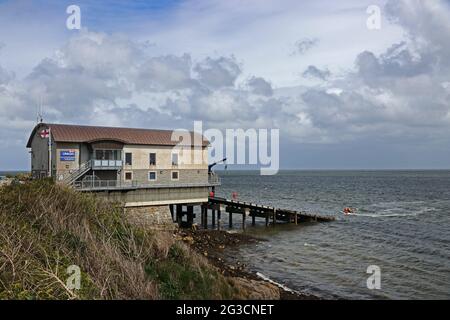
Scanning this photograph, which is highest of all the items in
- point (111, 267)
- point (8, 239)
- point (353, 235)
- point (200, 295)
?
point (8, 239)

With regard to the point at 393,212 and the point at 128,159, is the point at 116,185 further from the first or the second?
the point at 393,212

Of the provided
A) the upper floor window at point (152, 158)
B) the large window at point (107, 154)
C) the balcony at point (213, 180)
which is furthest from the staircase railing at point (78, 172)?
the balcony at point (213, 180)

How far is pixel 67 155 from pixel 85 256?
21.2 m

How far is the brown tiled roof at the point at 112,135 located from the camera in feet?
112

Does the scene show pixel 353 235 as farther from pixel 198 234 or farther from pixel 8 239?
pixel 8 239

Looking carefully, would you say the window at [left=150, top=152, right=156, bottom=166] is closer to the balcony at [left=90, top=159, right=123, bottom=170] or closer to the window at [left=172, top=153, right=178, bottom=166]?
the window at [left=172, top=153, right=178, bottom=166]

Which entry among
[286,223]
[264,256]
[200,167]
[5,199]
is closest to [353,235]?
[286,223]

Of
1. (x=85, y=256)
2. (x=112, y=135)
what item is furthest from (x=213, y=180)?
(x=85, y=256)

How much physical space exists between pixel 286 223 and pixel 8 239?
121 ft

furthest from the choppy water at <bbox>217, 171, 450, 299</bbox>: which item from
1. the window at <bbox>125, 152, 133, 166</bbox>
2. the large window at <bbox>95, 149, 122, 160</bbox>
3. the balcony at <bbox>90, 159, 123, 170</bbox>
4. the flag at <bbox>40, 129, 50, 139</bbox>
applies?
the flag at <bbox>40, 129, 50, 139</bbox>

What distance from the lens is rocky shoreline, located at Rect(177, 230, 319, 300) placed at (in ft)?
60.5
